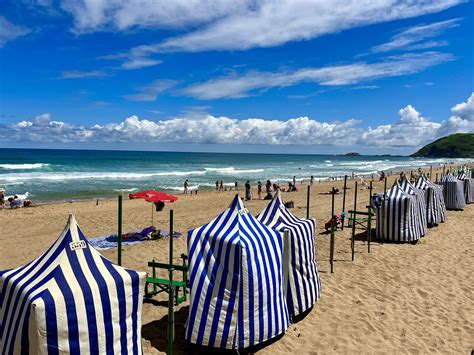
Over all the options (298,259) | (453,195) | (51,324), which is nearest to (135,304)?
(51,324)

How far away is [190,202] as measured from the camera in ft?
83.5

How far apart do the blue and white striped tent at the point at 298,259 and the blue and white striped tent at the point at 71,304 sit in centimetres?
292

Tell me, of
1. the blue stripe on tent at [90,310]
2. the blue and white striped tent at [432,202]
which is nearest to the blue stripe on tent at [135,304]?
the blue stripe on tent at [90,310]

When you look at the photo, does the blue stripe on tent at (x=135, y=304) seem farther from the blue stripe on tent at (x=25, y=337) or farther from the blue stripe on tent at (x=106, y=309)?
the blue stripe on tent at (x=25, y=337)

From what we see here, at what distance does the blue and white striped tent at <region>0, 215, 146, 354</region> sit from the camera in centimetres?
414

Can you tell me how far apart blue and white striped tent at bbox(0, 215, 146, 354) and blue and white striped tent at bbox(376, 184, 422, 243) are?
9872 mm

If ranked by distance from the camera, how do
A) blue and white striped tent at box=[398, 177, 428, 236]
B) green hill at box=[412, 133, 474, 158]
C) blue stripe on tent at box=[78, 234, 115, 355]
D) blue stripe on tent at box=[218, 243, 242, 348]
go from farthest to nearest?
green hill at box=[412, 133, 474, 158] < blue and white striped tent at box=[398, 177, 428, 236] < blue stripe on tent at box=[218, 243, 242, 348] < blue stripe on tent at box=[78, 234, 115, 355]

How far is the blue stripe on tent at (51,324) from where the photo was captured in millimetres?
4102

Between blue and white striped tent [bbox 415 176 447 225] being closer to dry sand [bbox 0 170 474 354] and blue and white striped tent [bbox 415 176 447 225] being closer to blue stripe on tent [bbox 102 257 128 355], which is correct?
dry sand [bbox 0 170 474 354]

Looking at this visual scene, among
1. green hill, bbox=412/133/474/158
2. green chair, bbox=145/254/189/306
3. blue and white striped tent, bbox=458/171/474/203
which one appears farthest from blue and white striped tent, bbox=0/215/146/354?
green hill, bbox=412/133/474/158

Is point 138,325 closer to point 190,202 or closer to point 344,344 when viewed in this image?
point 344,344

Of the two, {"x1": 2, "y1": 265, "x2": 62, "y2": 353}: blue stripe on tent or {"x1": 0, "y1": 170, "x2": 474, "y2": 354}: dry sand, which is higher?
{"x1": 2, "y1": 265, "x2": 62, "y2": 353}: blue stripe on tent

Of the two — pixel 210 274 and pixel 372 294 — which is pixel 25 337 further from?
pixel 372 294

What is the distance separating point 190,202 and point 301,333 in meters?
19.3
